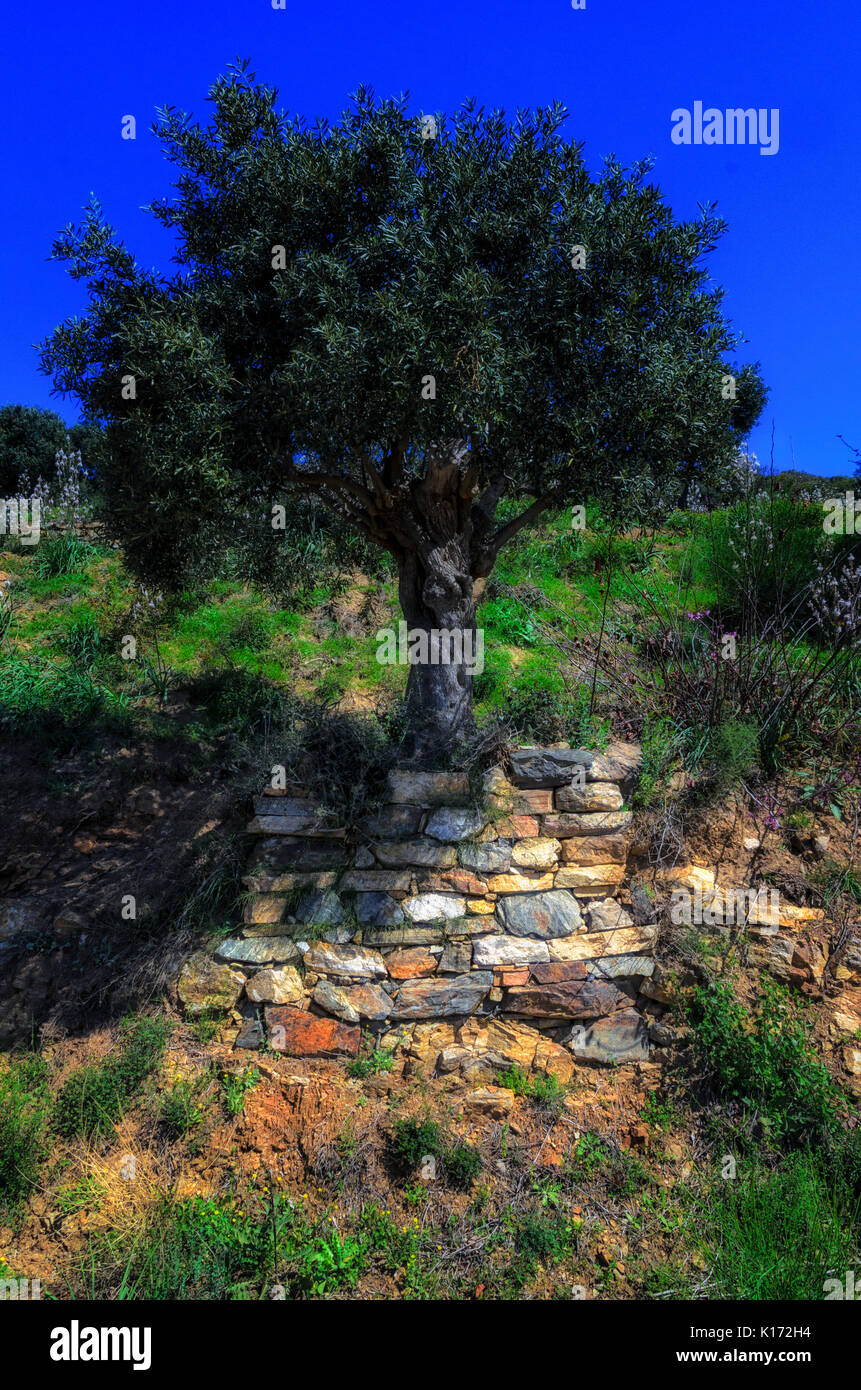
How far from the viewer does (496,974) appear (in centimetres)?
664

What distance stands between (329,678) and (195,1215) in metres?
6.02

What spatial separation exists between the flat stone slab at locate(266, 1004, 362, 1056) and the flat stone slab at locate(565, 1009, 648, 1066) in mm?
1851

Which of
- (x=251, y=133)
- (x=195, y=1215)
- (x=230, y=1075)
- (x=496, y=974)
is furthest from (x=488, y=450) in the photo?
(x=195, y=1215)

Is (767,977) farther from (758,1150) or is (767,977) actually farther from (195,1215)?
(195,1215)

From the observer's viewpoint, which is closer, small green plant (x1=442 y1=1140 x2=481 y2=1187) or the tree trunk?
small green plant (x1=442 y1=1140 x2=481 y2=1187)

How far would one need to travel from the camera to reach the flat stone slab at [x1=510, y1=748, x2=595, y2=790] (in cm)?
712

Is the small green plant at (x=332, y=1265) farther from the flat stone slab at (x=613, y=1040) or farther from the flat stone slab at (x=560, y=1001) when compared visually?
the flat stone slab at (x=613, y=1040)

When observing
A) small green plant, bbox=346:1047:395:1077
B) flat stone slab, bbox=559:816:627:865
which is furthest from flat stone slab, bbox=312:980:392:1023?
flat stone slab, bbox=559:816:627:865

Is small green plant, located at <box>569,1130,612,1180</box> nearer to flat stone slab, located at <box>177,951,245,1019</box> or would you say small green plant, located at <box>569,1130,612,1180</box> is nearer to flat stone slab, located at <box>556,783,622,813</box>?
flat stone slab, located at <box>556,783,622,813</box>

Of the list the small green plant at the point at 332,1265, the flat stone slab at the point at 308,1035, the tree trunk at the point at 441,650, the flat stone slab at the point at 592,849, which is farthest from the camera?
the tree trunk at the point at 441,650

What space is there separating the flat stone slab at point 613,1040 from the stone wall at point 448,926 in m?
0.01

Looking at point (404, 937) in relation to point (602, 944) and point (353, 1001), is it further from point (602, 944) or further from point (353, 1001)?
point (602, 944)

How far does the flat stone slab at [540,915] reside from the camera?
6762 millimetres

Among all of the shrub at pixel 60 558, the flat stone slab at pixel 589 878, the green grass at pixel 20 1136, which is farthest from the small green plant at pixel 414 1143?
the shrub at pixel 60 558
